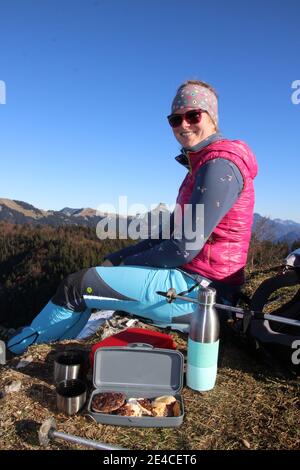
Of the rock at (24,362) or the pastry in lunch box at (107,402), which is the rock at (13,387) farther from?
the pastry in lunch box at (107,402)

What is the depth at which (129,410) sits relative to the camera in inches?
129

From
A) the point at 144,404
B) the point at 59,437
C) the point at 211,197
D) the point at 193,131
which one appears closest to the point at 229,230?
the point at 211,197

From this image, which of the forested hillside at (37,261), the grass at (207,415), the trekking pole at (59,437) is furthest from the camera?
the forested hillside at (37,261)

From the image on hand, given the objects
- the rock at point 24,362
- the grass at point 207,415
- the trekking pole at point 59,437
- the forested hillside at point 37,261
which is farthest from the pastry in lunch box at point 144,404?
the forested hillside at point 37,261

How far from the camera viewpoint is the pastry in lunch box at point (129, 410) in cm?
325

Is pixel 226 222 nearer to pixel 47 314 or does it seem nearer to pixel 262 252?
pixel 47 314

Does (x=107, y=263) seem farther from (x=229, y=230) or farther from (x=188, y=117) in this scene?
(x=188, y=117)

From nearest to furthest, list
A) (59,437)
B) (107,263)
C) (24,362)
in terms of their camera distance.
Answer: (59,437) < (24,362) < (107,263)

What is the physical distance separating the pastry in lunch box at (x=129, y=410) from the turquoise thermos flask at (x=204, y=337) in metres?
0.68

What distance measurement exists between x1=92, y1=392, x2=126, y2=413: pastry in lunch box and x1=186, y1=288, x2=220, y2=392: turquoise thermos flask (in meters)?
0.77

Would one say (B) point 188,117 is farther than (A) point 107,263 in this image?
No

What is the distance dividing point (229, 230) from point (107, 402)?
2.42 m

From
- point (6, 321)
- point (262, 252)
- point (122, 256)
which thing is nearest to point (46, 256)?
point (6, 321)
